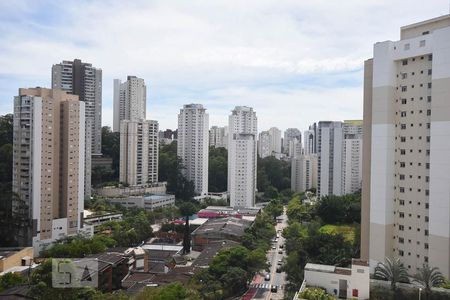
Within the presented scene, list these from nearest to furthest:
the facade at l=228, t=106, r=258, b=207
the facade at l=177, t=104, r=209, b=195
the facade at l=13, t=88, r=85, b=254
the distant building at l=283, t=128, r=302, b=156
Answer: the facade at l=13, t=88, r=85, b=254, the facade at l=228, t=106, r=258, b=207, the facade at l=177, t=104, r=209, b=195, the distant building at l=283, t=128, r=302, b=156

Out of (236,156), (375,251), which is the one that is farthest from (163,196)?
(375,251)

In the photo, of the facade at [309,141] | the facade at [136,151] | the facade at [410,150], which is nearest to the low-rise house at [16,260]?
the facade at [410,150]

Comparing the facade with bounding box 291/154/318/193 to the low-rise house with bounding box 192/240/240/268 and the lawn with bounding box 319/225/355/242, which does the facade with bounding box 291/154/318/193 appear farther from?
the low-rise house with bounding box 192/240/240/268

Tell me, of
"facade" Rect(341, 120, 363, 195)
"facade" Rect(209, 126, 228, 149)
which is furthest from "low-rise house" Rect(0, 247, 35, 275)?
"facade" Rect(209, 126, 228, 149)

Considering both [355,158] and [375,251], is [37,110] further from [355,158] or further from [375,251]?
[355,158]

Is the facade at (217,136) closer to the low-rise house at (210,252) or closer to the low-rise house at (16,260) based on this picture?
the low-rise house at (210,252)
